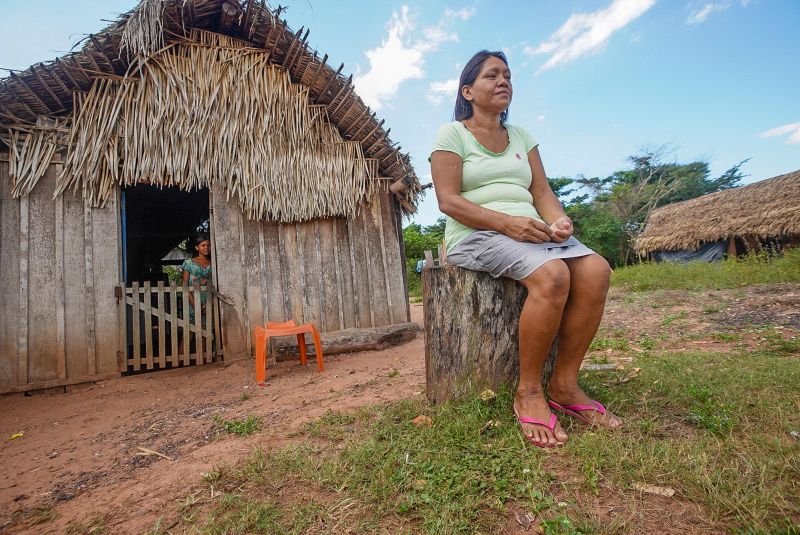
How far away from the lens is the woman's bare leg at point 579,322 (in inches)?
67.6

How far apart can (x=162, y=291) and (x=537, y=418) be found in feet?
14.4

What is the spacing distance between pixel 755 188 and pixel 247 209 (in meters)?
15.1

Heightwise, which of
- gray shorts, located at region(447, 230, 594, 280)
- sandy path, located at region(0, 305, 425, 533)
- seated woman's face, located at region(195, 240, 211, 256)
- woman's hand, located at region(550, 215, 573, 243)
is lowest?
sandy path, located at region(0, 305, 425, 533)

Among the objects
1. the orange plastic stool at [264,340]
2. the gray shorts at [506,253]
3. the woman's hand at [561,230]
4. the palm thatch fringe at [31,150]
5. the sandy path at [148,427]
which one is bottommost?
the sandy path at [148,427]

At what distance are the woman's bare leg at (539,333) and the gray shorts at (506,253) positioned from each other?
0.06 m

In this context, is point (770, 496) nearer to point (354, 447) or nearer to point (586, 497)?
point (586, 497)

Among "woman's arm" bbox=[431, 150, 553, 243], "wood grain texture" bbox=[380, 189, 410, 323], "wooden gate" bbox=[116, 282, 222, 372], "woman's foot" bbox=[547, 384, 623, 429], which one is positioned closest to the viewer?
"woman's foot" bbox=[547, 384, 623, 429]

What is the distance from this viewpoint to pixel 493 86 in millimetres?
2088

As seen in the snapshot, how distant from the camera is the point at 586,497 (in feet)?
4.15

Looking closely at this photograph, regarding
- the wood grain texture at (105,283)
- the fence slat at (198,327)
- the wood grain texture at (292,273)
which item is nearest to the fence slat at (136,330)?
the wood grain texture at (105,283)

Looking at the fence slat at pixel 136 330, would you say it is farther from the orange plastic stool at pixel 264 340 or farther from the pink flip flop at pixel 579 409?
the pink flip flop at pixel 579 409

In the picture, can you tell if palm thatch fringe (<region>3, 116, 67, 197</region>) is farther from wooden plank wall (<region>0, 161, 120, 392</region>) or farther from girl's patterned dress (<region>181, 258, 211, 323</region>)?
girl's patterned dress (<region>181, 258, 211, 323</region>)

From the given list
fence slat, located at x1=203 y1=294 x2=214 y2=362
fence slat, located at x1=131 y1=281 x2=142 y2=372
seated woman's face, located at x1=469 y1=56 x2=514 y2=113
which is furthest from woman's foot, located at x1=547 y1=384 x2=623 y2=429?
fence slat, located at x1=131 y1=281 x2=142 y2=372

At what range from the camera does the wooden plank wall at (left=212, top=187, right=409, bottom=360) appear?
477cm
